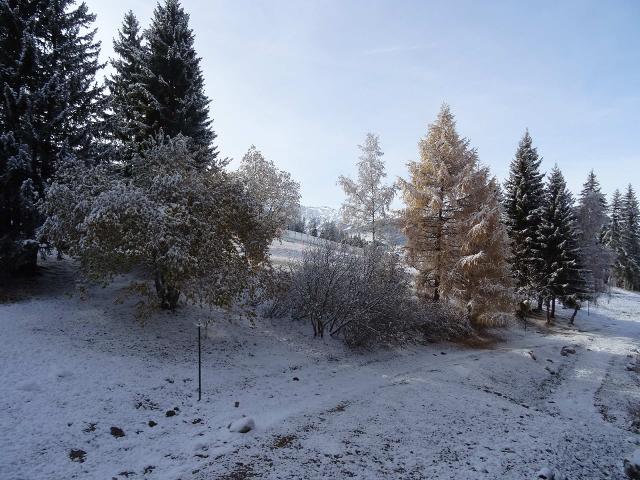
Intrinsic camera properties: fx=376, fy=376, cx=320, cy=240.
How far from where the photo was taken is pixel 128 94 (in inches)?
806

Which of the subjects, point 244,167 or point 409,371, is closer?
point 409,371

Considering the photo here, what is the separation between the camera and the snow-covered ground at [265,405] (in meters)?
7.21

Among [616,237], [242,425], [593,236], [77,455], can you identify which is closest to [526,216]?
[593,236]

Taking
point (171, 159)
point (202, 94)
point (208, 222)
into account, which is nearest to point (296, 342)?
point (208, 222)

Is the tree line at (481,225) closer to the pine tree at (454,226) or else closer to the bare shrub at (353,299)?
the pine tree at (454,226)

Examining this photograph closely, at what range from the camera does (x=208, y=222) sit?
42.9ft

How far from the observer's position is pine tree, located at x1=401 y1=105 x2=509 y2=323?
20109mm

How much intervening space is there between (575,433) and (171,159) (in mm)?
14937

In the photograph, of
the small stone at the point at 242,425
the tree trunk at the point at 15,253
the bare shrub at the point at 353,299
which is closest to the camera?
the small stone at the point at 242,425

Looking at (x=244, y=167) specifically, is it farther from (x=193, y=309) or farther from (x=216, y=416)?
(x=216, y=416)

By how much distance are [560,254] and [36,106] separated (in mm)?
33596

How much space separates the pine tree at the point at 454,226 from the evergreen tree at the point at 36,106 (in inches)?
652

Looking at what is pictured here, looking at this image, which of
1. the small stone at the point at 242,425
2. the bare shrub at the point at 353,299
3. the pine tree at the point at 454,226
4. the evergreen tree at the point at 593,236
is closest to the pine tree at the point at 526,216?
the evergreen tree at the point at 593,236

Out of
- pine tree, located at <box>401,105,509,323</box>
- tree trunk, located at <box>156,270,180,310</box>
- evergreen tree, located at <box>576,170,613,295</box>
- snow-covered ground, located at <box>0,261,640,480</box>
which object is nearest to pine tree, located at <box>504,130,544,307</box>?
evergreen tree, located at <box>576,170,613,295</box>
